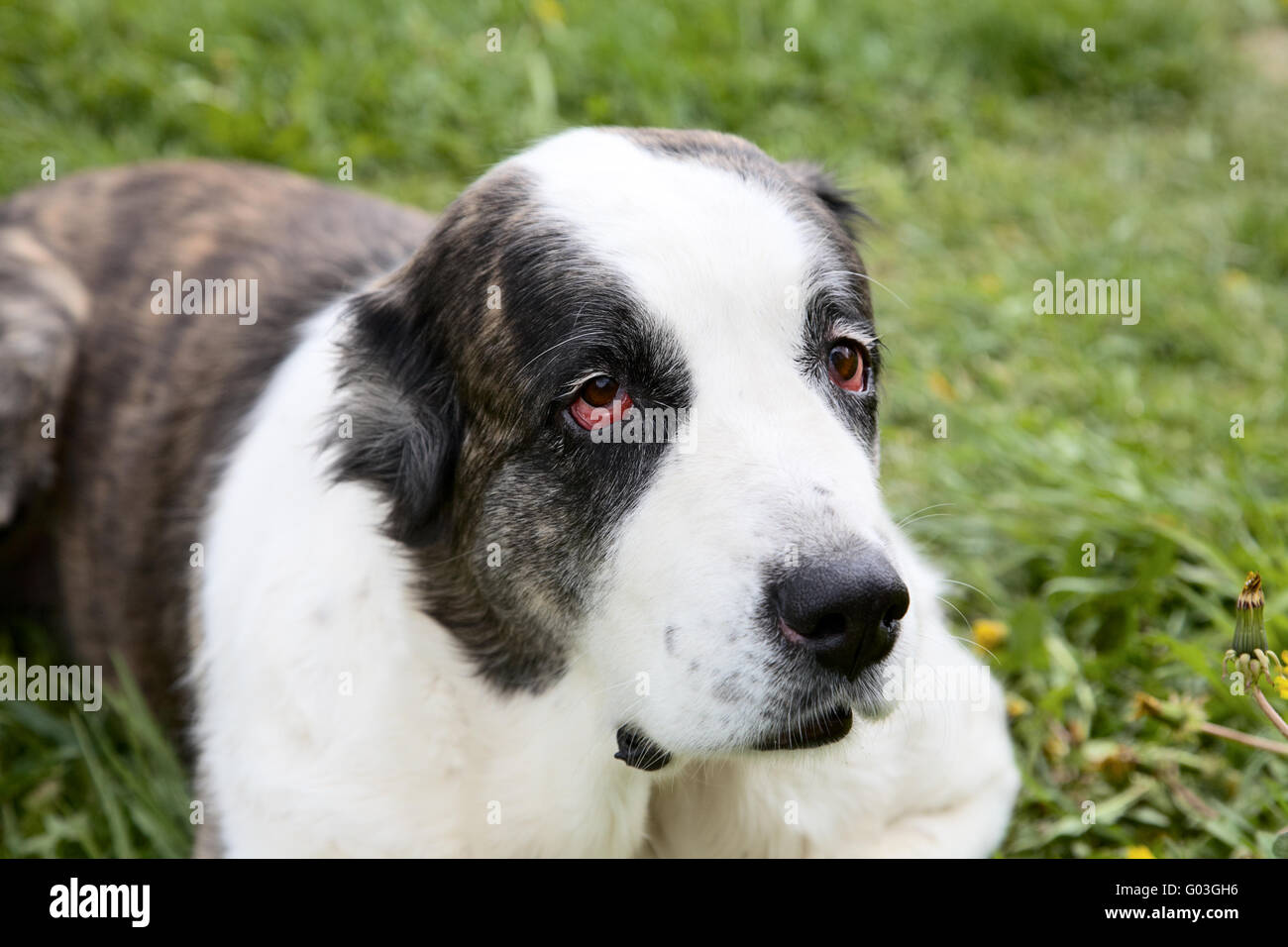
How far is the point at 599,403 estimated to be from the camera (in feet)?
9.13

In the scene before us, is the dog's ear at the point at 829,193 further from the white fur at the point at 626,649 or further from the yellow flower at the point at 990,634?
the yellow flower at the point at 990,634

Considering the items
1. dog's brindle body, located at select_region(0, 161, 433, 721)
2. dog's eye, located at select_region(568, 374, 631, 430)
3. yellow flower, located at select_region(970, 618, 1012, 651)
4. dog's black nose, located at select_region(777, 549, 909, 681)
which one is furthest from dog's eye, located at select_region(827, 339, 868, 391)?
dog's brindle body, located at select_region(0, 161, 433, 721)

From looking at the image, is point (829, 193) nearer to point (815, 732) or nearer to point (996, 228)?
point (815, 732)

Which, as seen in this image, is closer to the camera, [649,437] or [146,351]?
[649,437]

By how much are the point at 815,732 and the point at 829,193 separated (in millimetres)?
1530

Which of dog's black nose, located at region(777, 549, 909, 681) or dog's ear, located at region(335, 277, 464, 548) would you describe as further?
dog's ear, located at region(335, 277, 464, 548)

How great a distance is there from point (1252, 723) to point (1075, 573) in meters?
0.79

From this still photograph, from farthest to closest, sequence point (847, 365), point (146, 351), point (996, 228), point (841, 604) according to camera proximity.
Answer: point (996, 228)
point (146, 351)
point (847, 365)
point (841, 604)

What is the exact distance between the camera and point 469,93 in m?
6.86

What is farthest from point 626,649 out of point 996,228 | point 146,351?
point 996,228

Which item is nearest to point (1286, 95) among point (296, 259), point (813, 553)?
point (296, 259)

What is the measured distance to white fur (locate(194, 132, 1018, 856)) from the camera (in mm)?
2613

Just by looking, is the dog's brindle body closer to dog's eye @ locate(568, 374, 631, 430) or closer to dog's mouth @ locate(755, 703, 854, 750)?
dog's eye @ locate(568, 374, 631, 430)

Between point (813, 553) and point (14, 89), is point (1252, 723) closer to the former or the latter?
point (813, 553)
